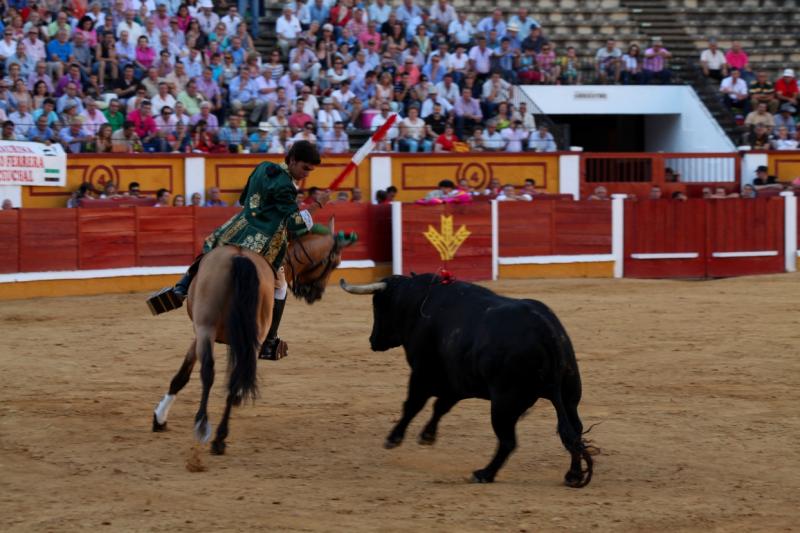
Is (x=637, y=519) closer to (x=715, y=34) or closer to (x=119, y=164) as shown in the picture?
(x=119, y=164)

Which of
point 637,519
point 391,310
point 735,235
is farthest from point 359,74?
point 637,519

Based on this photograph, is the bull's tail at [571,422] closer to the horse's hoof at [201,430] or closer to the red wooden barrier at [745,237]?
the horse's hoof at [201,430]

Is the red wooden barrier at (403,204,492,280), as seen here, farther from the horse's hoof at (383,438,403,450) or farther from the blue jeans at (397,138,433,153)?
the horse's hoof at (383,438,403,450)

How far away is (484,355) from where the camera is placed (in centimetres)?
557

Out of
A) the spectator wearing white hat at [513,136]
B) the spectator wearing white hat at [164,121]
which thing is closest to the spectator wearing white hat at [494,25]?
the spectator wearing white hat at [513,136]

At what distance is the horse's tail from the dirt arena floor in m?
0.37

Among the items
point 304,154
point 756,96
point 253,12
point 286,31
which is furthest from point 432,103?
point 304,154

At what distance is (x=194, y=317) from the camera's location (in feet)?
20.7

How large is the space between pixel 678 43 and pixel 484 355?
17.6m

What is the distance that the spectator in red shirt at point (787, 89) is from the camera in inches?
785

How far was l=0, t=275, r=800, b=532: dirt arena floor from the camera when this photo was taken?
16.8ft

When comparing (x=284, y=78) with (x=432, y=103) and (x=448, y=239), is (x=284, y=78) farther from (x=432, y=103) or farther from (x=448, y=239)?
(x=448, y=239)

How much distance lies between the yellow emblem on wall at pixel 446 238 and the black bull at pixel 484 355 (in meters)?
9.60

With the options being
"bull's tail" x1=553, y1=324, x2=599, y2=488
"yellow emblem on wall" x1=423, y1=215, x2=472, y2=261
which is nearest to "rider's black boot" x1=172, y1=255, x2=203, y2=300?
"bull's tail" x1=553, y1=324, x2=599, y2=488
